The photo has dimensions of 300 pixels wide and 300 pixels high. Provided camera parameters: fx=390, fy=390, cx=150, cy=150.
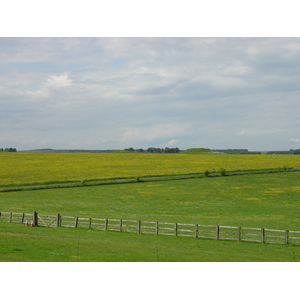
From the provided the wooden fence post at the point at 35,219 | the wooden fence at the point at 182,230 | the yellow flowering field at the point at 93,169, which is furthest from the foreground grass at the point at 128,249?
the yellow flowering field at the point at 93,169

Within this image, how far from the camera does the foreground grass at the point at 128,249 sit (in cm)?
2008

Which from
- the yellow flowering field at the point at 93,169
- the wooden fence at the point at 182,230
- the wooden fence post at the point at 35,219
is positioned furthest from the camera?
the yellow flowering field at the point at 93,169

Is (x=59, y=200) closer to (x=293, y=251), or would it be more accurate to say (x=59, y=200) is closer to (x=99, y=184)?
(x=99, y=184)

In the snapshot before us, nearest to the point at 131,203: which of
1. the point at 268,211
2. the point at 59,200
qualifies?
the point at 59,200

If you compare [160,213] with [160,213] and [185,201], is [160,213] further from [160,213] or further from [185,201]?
[185,201]

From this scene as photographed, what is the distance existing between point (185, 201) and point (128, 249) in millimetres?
35472

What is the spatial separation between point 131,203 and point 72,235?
2703 cm

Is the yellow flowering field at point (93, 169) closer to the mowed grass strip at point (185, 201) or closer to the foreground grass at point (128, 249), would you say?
the mowed grass strip at point (185, 201)

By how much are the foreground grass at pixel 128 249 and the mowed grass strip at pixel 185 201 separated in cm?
1109

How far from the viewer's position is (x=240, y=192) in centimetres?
6762

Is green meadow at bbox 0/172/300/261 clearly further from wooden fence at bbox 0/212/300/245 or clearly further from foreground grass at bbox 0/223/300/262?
wooden fence at bbox 0/212/300/245

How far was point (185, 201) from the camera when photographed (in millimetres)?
58281

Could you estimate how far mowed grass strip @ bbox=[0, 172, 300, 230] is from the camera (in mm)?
43188

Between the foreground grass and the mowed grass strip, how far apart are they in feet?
36.4
